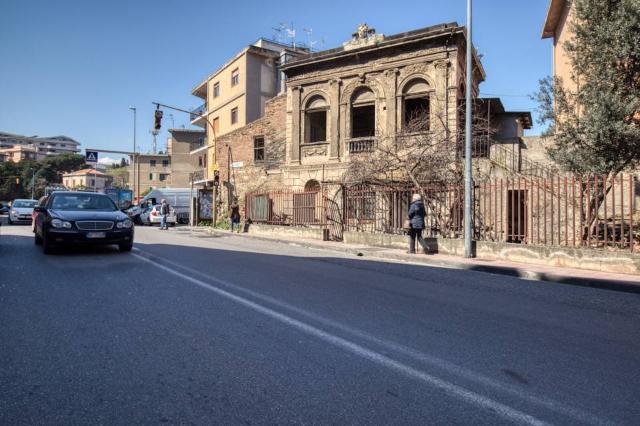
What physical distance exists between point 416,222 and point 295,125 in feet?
44.6

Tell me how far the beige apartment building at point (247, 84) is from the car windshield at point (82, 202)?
66.8 feet

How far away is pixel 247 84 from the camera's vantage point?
32.8 m

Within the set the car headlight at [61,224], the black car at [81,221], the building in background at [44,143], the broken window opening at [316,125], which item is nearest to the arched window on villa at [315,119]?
the broken window opening at [316,125]

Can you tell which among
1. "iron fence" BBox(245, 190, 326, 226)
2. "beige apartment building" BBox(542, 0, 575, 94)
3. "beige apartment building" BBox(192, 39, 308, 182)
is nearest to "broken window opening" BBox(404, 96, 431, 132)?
"iron fence" BBox(245, 190, 326, 226)

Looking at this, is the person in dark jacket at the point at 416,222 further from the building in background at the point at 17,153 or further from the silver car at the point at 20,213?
the building in background at the point at 17,153

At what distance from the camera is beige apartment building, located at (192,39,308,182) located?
33031 mm

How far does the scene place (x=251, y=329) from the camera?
465 centimetres

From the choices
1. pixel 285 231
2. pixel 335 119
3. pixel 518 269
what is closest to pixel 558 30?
pixel 335 119

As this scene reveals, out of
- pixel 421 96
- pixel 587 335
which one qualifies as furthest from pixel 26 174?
pixel 587 335

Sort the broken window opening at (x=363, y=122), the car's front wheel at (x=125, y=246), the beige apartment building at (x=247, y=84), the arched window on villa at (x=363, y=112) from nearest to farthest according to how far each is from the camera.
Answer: the car's front wheel at (x=125, y=246), the arched window on villa at (x=363, y=112), the broken window opening at (x=363, y=122), the beige apartment building at (x=247, y=84)

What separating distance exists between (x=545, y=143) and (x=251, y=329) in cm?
1590

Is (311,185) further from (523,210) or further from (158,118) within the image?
(523,210)

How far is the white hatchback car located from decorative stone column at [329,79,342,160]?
→ 41.7 feet

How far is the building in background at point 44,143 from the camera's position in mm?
125481
